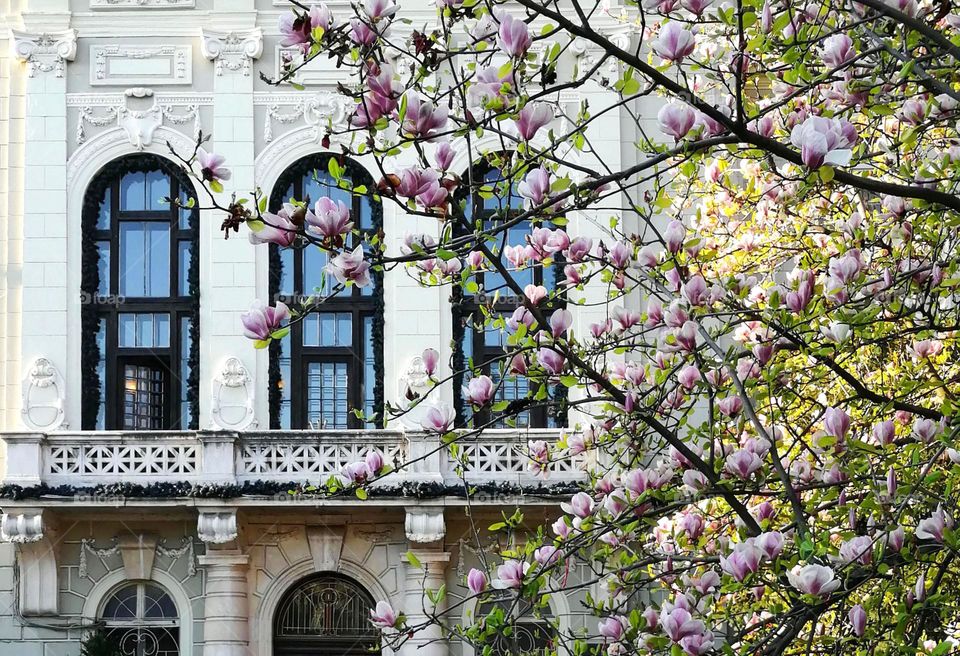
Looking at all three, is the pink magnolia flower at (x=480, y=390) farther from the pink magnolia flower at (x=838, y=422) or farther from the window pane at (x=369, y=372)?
the window pane at (x=369, y=372)

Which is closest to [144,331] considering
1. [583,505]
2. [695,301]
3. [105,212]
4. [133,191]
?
[105,212]

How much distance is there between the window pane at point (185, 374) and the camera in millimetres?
23219

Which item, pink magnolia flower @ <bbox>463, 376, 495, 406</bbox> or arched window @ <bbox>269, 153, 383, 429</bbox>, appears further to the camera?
arched window @ <bbox>269, 153, 383, 429</bbox>

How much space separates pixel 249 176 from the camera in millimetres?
23516

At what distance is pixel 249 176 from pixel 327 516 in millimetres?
4844

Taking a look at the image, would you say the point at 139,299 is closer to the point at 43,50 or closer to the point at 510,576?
the point at 43,50

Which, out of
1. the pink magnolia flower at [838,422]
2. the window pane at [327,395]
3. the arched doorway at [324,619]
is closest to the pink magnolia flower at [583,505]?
the pink magnolia flower at [838,422]

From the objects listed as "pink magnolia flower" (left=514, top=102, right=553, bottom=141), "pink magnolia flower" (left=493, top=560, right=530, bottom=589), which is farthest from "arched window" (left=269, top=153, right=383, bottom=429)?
"pink magnolia flower" (left=514, top=102, right=553, bottom=141)

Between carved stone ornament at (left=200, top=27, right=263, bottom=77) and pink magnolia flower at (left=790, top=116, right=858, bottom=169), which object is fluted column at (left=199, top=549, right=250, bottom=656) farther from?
pink magnolia flower at (left=790, top=116, right=858, bottom=169)

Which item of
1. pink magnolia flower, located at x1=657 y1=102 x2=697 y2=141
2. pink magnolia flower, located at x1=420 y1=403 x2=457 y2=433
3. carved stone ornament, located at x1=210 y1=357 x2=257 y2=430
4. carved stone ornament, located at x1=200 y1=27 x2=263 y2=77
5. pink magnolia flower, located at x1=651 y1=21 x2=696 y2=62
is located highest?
carved stone ornament, located at x1=200 y1=27 x2=263 y2=77

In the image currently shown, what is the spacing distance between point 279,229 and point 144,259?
16.5 m

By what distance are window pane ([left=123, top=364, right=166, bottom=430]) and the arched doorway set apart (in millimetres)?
3055

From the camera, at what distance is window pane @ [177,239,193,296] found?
23.6 m

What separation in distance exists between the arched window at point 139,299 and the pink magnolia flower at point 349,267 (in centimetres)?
1580
